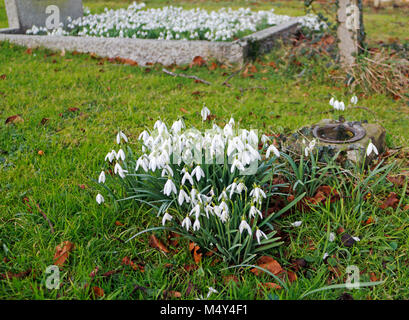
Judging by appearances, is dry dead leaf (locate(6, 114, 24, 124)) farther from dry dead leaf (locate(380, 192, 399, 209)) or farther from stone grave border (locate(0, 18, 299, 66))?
dry dead leaf (locate(380, 192, 399, 209))

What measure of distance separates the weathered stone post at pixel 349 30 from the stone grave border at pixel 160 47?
136cm

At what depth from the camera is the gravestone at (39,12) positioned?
7.34m

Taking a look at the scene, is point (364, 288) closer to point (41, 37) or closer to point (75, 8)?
point (41, 37)

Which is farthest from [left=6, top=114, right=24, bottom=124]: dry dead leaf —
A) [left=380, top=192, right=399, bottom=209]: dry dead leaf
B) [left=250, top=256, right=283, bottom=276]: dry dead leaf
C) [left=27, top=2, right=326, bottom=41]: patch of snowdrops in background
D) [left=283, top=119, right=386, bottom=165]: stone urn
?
[left=380, top=192, right=399, bottom=209]: dry dead leaf

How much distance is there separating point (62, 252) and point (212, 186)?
93cm

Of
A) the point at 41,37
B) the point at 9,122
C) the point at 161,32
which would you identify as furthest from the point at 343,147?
the point at 41,37

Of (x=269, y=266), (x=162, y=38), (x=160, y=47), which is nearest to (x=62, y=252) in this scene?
(x=269, y=266)

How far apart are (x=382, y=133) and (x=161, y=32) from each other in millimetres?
4764

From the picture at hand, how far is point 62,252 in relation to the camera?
6.87 feet

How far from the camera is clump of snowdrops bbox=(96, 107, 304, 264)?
6.50ft

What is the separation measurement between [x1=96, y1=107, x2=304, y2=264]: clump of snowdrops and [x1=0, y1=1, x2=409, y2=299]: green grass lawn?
14 cm
